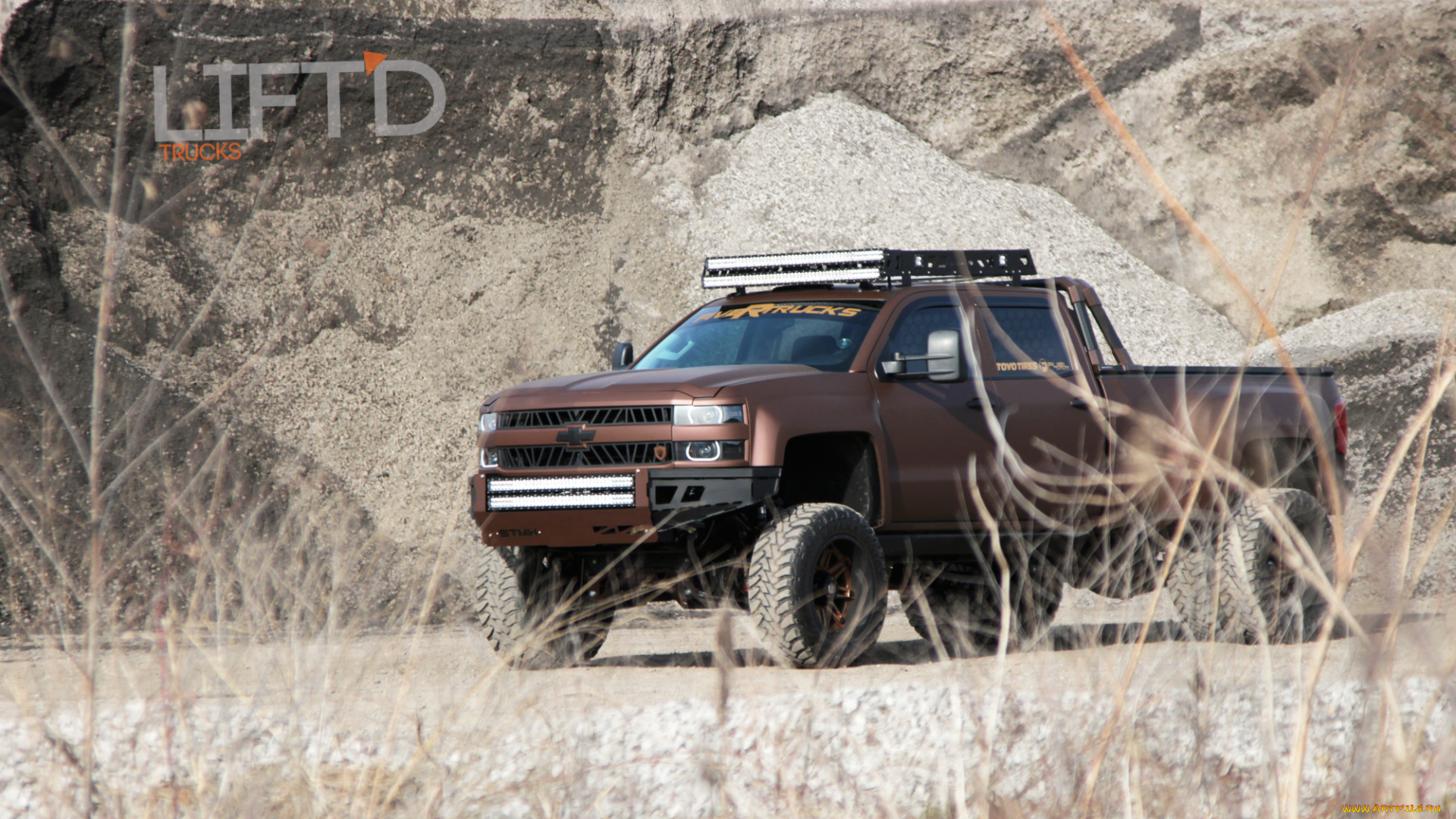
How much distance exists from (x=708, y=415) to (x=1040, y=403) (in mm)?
2282

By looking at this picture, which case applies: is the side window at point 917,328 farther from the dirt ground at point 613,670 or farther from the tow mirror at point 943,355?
the dirt ground at point 613,670

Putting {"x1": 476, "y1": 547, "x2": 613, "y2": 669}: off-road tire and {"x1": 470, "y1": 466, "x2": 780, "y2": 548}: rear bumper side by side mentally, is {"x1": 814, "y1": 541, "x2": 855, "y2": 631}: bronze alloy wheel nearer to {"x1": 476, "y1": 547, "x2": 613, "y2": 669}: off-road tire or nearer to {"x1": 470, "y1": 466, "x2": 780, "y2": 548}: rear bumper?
{"x1": 470, "y1": 466, "x2": 780, "y2": 548}: rear bumper

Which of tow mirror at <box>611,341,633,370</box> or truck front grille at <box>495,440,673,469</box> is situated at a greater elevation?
tow mirror at <box>611,341,633,370</box>

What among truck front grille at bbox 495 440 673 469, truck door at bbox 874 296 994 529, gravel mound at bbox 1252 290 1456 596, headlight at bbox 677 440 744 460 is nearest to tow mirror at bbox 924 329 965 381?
truck door at bbox 874 296 994 529

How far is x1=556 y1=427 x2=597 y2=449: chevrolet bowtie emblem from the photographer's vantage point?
6.81m

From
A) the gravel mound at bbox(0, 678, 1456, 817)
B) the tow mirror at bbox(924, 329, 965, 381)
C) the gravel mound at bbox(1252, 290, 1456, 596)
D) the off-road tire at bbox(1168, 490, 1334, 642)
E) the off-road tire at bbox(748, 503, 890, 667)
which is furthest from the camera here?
the gravel mound at bbox(1252, 290, 1456, 596)

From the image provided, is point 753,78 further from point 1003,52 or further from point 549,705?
point 549,705

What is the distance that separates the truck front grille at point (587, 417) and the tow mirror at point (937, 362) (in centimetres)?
132

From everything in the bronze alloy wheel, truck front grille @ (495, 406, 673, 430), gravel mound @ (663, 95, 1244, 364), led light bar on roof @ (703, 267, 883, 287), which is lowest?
the bronze alloy wheel

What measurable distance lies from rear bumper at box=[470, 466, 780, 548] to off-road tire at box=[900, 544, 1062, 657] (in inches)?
61.5

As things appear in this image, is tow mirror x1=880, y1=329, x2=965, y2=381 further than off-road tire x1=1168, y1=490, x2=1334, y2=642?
No

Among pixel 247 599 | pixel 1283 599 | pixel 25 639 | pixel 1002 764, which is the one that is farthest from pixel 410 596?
pixel 25 639

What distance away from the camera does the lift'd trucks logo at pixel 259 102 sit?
72.0 feet

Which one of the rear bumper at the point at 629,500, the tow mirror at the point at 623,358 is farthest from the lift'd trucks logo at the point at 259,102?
the rear bumper at the point at 629,500
